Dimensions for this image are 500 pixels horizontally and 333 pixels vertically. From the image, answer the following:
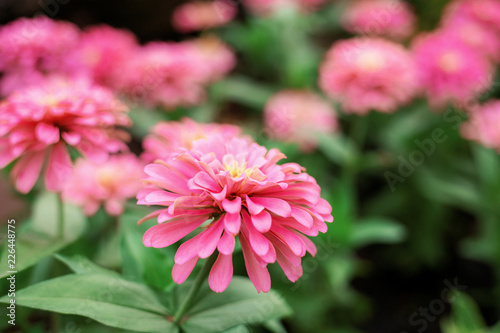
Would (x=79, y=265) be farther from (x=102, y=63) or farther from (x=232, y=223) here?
(x=102, y=63)

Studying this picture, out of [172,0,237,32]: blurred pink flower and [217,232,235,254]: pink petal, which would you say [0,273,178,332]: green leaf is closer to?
[217,232,235,254]: pink petal

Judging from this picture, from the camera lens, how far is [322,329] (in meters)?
1.07

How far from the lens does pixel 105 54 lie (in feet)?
3.45

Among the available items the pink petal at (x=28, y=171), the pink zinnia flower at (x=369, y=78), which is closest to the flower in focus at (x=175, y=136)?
the pink petal at (x=28, y=171)

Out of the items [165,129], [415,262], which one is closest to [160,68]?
[165,129]

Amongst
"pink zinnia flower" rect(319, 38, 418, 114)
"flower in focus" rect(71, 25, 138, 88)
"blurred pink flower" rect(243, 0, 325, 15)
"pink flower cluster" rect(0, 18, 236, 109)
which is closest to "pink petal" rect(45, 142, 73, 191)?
"pink flower cluster" rect(0, 18, 236, 109)

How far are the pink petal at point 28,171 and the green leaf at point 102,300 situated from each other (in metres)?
0.15

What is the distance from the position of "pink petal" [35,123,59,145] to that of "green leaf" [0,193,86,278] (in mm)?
156

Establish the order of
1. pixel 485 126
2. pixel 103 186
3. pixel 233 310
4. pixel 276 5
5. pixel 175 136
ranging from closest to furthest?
pixel 233 310 < pixel 175 136 < pixel 103 186 < pixel 485 126 < pixel 276 5

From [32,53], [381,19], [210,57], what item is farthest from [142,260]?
[381,19]

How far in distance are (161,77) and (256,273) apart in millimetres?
800

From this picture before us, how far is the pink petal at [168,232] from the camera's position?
404 mm

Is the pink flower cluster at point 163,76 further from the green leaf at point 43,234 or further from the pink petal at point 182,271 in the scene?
the pink petal at point 182,271

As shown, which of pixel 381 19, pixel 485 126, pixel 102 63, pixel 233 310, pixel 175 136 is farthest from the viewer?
pixel 381 19
